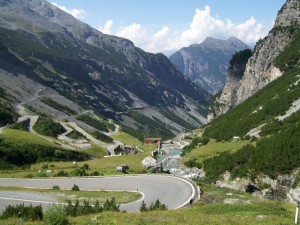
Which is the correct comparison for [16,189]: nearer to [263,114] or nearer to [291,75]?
[263,114]

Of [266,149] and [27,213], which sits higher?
[266,149]

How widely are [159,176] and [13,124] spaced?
353 ft

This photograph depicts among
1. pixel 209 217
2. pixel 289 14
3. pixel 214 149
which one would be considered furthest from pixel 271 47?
pixel 209 217

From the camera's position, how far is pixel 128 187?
5244 cm

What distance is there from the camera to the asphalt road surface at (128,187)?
42656mm

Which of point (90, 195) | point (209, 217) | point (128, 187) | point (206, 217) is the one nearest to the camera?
point (209, 217)

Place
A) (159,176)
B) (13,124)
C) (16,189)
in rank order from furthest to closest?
1. (13,124)
2. (159,176)
3. (16,189)

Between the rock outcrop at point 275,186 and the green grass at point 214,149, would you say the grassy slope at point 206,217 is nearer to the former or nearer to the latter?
the rock outcrop at point 275,186

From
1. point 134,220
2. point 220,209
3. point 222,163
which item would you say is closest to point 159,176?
point 222,163

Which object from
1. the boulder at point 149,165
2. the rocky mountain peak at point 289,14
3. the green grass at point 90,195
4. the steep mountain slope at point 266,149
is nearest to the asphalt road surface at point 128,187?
the green grass at point 90,195

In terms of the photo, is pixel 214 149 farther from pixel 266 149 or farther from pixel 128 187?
pixel 128 187

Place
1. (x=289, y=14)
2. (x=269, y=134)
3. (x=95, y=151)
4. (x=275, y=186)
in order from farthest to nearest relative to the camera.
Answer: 1. (x=289, y=14)
2. (x=95, y=151)
3. (x=269, y=134)
4. (x=275, y=186)

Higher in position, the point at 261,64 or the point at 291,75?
the point at 261,64

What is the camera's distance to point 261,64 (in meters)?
180
